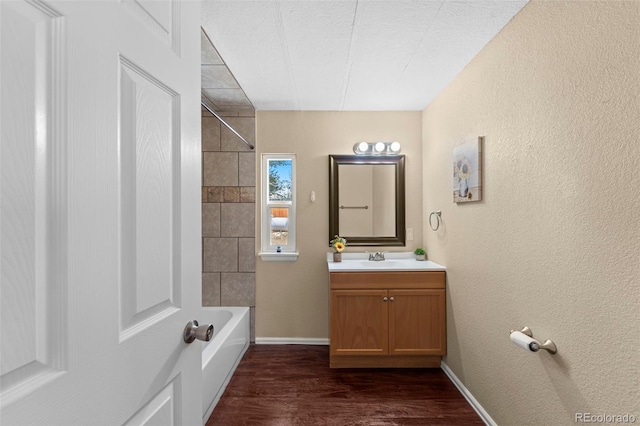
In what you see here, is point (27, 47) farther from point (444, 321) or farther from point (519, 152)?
point (444, 321)

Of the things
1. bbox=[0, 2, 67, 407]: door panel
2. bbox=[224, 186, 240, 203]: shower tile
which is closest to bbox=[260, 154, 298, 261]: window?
bbox=[224, 186, 240, 203]: shower tile

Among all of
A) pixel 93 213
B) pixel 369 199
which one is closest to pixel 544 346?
pixel 93 213

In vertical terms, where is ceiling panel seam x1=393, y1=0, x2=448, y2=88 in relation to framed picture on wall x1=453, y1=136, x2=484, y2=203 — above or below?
above

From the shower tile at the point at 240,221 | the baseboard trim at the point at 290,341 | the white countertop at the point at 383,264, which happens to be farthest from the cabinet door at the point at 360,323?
the shower tile at the point at 240,221

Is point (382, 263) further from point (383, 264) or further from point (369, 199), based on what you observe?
point (369, 199)

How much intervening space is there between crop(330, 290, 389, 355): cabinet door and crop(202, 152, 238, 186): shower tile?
59.5 inches

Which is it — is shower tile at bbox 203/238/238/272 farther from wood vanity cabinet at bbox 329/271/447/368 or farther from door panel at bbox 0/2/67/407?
door panel at bbox 0/2/67/407

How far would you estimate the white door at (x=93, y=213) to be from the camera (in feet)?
1.44

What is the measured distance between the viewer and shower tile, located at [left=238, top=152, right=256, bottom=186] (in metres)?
3.21

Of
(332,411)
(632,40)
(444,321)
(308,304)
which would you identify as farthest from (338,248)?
(632,40)

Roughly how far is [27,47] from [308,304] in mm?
3002

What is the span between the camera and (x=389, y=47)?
202 cm

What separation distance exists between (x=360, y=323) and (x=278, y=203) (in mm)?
1375

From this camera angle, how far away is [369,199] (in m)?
3.25
